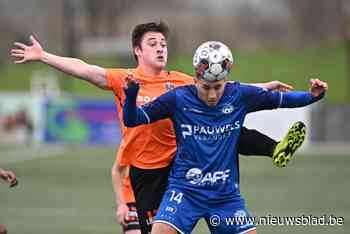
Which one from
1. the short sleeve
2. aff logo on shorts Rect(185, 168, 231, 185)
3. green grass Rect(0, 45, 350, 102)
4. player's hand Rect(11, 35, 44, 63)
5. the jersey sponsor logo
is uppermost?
player's hand Rect(11, 35, 44, 63)

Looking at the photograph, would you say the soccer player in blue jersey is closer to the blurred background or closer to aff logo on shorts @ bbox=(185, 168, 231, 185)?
aff logo on shorts @ bbox=(185, 168, 231, 185)

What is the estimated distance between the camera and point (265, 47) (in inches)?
1882

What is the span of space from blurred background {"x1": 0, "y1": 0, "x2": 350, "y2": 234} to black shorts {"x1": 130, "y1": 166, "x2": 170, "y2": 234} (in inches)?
182

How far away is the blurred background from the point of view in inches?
630

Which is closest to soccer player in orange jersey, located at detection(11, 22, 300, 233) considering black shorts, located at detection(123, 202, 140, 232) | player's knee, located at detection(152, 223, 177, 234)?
black shorts, located at detection(123, 202, 140, 232)

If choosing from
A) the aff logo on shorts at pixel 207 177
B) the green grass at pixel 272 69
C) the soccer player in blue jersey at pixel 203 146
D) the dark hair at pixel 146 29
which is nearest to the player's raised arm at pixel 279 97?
the soccer player in blue jersey at pixel 203 146

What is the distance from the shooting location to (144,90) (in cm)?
835

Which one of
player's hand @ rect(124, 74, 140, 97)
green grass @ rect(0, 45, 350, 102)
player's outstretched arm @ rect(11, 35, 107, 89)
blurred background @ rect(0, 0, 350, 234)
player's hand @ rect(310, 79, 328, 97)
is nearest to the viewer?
player's hand @ rect(124, 74, 140, 97)

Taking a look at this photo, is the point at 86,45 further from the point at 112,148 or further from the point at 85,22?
the point at 112,148

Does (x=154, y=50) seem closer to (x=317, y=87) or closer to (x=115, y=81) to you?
(x=115, y=81)

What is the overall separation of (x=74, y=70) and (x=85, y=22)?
1606 inches

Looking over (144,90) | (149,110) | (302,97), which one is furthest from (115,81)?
(302,97)

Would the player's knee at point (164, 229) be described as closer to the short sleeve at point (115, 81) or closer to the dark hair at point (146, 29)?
the short sleeve at point (115, 81)

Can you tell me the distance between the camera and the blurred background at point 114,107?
52.5 feet
